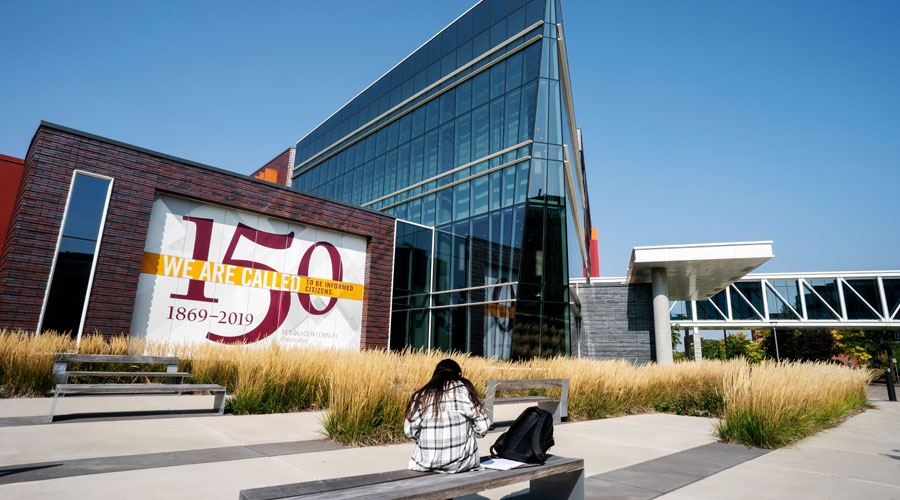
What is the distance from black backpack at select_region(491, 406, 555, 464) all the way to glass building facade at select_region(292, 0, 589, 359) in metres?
11.9

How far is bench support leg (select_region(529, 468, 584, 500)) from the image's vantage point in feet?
11.2

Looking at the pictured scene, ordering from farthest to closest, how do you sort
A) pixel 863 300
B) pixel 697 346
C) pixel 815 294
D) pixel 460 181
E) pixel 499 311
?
pixel 815 294 < pixel 863 300 < pixel 697 346 < pixel 460 181 < pixel 499 311

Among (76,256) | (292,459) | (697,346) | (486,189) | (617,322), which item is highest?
(486,189)

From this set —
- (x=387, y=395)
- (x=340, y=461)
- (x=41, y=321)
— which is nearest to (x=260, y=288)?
(x=41, y=321)

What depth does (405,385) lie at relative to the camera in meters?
6.07

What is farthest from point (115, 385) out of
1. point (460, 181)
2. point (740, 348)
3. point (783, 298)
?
point (740, 348)

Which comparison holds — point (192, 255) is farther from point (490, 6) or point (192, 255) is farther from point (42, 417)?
point (490, 6)

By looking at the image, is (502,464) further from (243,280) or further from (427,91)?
(427,91)

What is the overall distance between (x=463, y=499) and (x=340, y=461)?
137 cm

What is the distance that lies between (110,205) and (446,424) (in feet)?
38.1

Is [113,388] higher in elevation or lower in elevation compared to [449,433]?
lower

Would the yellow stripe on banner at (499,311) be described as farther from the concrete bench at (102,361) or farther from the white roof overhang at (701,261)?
the concrete bench at (102,361)

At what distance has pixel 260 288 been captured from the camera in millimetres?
13625

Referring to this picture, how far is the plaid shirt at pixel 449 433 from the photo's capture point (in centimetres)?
315
